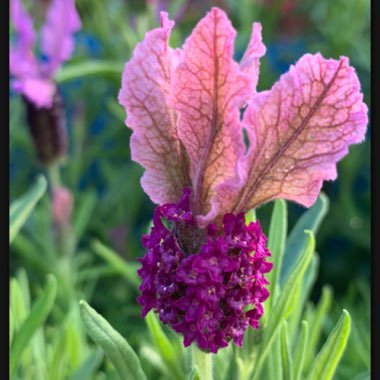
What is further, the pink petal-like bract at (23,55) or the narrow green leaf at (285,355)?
the pink petal-like bract at (23,55)

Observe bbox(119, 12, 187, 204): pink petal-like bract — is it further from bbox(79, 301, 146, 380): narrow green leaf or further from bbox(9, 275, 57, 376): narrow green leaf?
bbox(9, 275, 57, 376): narrow green leaf

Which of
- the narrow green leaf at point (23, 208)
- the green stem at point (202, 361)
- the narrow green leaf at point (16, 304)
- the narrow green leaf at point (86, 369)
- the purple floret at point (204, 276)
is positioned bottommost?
the narrow green leaf at point (86, 369)

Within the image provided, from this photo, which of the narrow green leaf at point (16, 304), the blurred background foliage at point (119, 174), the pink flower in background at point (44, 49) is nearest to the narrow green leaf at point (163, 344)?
the narrow green leaf at point (16, 304)

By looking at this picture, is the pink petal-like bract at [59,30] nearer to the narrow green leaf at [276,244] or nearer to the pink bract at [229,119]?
the narrow green leaf at [276,244]

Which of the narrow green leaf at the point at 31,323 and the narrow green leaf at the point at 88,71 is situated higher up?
the narrow green leaf at the point at 88,71

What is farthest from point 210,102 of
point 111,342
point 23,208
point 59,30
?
point 59,30

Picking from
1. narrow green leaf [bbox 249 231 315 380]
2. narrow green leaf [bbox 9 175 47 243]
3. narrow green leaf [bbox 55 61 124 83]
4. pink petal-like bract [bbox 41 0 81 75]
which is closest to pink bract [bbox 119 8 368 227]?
narrow green leaf [bbox 249 231 315 380]
